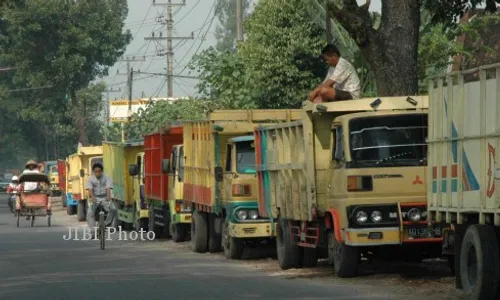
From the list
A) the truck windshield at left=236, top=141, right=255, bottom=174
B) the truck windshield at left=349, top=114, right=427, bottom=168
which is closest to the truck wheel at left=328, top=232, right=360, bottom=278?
the truck windshield at left=349, top=114, right=427, bottom=168

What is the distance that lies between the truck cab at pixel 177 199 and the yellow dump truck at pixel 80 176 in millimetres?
16014

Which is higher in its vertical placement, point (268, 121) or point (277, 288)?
point (268, 121)

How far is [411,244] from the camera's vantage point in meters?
19.0

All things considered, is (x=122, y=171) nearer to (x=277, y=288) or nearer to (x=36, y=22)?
(x=277, y=288)

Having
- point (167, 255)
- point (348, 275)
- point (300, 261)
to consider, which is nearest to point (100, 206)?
point (167, 255)

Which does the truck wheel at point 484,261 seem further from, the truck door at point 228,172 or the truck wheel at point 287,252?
the truck door at point 228,172

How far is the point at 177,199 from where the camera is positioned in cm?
3058

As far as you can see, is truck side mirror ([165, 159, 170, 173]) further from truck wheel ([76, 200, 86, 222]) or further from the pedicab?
truck wheel ([76, 200, 86, 222])

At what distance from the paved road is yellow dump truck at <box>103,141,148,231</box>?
5357 mm

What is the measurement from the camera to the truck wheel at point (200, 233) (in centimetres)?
2722

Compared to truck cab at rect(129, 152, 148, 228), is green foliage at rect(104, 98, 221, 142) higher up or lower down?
higher up

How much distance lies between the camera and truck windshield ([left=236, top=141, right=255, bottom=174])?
24.7 m

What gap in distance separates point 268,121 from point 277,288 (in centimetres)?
837

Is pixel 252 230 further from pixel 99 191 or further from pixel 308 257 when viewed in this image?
pixel 99 191
